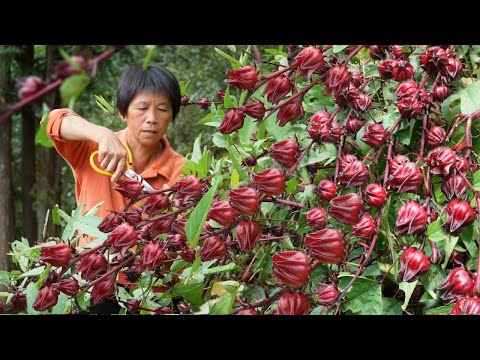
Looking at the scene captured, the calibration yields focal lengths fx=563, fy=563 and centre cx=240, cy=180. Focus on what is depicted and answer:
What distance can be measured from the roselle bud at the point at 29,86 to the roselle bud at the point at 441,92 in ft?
0.99

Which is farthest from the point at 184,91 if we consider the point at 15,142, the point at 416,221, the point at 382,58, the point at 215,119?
the point at 15,142

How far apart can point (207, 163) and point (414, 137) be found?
17cm

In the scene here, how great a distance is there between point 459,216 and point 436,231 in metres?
0.02

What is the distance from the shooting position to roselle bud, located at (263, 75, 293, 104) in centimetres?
36

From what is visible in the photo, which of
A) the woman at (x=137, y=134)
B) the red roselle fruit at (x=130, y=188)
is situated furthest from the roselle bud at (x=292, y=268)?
Answer: the woman at (x=137, y=134)

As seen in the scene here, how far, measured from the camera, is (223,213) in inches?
12.6

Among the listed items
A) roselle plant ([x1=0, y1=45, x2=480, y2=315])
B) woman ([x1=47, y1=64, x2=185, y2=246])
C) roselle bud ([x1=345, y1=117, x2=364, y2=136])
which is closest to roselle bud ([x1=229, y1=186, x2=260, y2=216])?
roselle plant ([x1=0, y1=45, x2=480, y2=315])

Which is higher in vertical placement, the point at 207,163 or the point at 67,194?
the point at 207,163

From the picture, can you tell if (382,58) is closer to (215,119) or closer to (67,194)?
(215,119)

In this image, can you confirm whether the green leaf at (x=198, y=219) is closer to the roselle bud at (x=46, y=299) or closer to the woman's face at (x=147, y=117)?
the roselle bud at (x=46, y=299)

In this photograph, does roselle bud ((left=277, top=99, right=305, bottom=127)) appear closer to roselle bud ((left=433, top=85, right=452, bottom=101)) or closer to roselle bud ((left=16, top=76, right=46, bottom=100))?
roselle bud ((left=433, top=85, right=452, bottom=101))

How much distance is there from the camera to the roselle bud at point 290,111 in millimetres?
364

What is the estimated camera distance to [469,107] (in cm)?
38

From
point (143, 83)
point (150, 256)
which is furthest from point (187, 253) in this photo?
point (143, 83)
